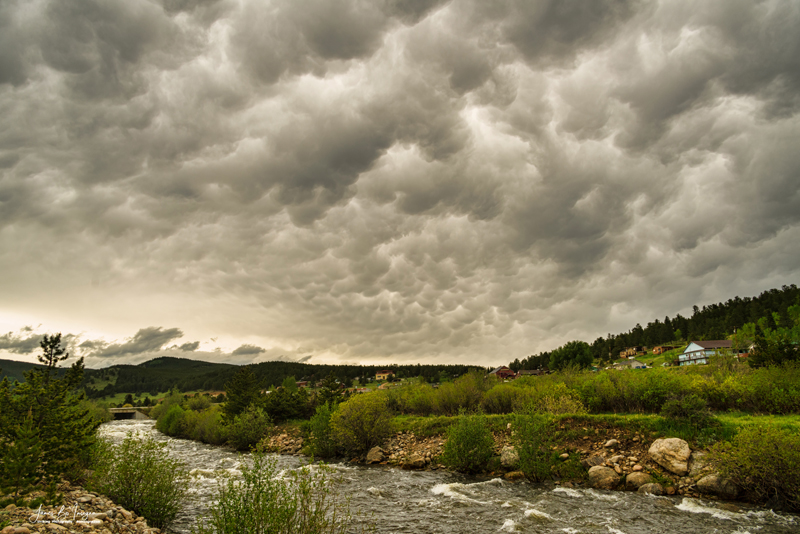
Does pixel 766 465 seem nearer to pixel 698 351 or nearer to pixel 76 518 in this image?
pixel 76 518

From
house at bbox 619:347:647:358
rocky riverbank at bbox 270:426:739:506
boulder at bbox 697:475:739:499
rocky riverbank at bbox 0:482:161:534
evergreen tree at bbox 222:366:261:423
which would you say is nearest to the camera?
rocky riverbank at bbox 0:482:161:534

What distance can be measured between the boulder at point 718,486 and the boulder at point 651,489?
6.74ft

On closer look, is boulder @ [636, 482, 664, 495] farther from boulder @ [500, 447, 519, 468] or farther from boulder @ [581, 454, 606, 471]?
boulder @ [500, 447, 519, 468]

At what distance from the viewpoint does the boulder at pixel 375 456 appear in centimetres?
4047

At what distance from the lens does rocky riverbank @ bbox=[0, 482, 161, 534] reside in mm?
12898

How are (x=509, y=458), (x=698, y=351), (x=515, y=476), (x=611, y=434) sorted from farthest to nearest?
(x=698, y=351) → (x=509, y=458) → (x=611, y=434) → (x=515, y=476)

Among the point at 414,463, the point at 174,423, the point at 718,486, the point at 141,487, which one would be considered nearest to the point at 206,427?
the point at 174,423

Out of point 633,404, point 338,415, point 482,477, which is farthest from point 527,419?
point 338,415

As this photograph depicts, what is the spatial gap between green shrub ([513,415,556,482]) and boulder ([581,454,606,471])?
235cm

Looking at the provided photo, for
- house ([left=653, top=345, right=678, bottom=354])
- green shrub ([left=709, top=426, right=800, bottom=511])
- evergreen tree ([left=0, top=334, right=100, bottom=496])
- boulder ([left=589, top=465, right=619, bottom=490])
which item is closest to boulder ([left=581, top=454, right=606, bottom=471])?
boulder ([left=589, top=465, right=619, bottom=490])

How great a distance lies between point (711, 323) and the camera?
Result: 522 feet

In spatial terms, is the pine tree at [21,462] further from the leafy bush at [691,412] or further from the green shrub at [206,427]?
the green shrub at [206,427]

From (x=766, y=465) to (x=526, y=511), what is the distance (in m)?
12.9

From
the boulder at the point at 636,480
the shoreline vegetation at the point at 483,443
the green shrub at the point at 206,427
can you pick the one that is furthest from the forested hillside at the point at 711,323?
the green shrub at the point at 206,427
